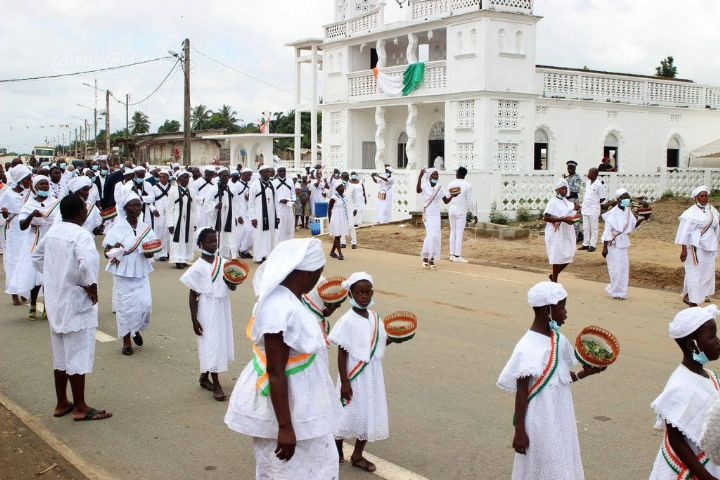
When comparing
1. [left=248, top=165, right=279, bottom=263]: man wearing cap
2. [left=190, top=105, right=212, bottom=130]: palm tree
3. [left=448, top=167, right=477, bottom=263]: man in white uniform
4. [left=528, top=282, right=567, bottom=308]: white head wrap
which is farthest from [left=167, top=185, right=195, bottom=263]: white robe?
[left=190, top=105, right=212, bottom=130]: palm tree

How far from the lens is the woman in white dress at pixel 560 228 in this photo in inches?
496

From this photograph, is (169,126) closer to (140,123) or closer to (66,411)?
(140,123)

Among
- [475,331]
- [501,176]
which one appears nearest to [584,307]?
[475,331]

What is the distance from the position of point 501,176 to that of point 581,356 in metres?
19.3

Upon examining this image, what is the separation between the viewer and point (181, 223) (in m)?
16.0

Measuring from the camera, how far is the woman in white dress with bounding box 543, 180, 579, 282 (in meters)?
12.6

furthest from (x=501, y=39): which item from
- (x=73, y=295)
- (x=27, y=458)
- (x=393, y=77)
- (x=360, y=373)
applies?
(x=27, y=458)

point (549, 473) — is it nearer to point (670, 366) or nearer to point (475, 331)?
point (670, 366)

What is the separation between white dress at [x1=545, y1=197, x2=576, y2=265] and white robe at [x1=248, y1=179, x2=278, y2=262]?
620cm

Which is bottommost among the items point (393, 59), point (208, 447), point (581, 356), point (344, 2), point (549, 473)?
point (208, 447)

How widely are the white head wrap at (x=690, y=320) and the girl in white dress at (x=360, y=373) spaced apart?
2.12m

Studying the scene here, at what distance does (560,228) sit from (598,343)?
28.7 feet

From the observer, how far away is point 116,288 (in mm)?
8562

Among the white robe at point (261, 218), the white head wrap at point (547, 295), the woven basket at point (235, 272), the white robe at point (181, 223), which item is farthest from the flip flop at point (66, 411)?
the white robe at point (261, 218)
